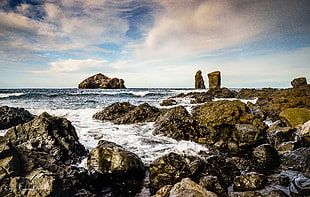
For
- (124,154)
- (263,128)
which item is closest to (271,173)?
(263,128)

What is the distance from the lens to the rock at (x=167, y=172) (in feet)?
12.4

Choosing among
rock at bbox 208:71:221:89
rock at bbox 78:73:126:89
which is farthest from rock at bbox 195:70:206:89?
rock at bbox 78:73:126:89

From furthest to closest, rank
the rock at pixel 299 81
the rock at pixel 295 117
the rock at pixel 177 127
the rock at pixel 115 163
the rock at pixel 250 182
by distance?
1. the rock at pixel 299 81
2. the rock at pixel 295 117
3. the rock at pixel 177 127
4. the rock at pixel 115 163
5. the rock at pixel 250 182

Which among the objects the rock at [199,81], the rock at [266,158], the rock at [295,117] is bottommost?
the rock at [266,158]

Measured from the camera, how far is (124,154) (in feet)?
14.0

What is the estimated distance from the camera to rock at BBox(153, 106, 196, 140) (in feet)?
24.6

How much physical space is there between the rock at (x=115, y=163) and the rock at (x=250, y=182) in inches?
83.1

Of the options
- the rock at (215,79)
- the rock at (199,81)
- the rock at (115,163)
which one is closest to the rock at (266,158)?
the rock at (115,163)

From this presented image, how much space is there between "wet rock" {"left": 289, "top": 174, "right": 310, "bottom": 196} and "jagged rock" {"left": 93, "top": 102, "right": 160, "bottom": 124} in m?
7.39

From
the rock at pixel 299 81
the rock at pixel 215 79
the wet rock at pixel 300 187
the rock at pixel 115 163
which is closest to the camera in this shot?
the wet rock at pixel 300 187

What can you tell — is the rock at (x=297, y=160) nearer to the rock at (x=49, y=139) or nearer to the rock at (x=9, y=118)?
the rock at (x=49, y=139)

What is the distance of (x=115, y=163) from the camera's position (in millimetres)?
4066

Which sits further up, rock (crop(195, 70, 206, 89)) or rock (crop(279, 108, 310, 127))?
rock (crop(195, 70, 206, 89))

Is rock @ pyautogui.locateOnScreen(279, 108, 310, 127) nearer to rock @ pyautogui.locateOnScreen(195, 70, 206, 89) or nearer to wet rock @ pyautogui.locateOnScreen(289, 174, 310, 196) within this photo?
wet rock @ pyautogui.locateOnScreen(289, 174, 310, 196)
